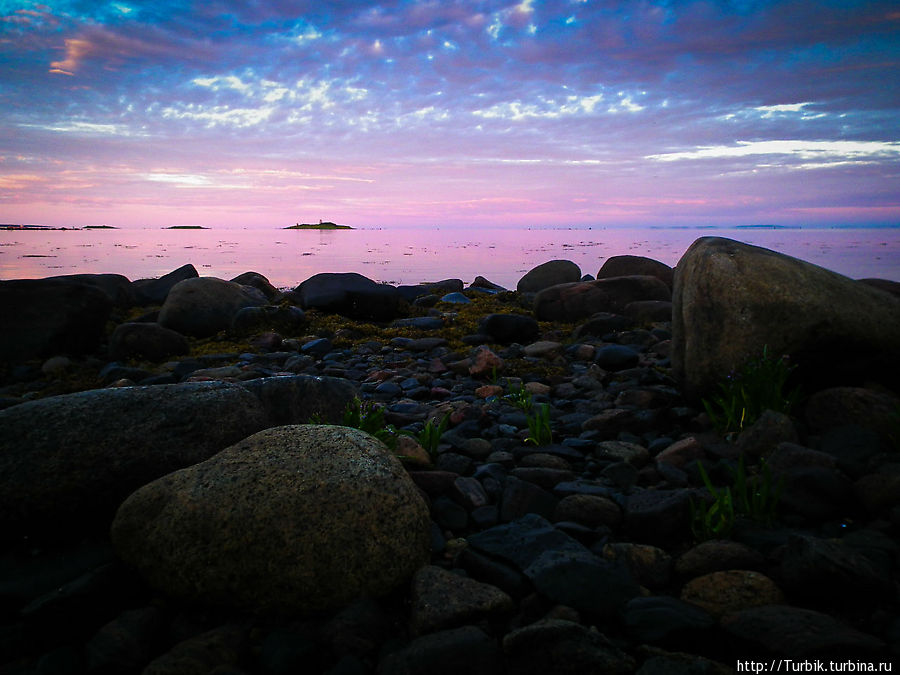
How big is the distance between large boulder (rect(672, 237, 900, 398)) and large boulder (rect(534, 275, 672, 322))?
6.28 metres

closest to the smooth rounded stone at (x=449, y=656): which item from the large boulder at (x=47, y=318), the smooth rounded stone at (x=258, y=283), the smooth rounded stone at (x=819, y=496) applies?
the smooth rounded stone at (x=819, y=496)

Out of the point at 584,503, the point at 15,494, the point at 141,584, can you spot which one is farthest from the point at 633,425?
the point at 15,494

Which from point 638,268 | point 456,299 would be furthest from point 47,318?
point 638,268

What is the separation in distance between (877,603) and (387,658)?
2.24 m

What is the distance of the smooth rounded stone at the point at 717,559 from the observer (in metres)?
2.84

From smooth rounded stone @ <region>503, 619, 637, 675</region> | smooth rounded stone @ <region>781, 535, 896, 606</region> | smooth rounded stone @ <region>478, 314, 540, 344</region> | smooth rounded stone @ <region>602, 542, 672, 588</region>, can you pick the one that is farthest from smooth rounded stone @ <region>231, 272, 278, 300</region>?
smooth rounded stone @ <region>781, 535, 896, 606</region>

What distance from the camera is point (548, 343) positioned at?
8609 mm

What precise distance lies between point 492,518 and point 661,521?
1058 mm

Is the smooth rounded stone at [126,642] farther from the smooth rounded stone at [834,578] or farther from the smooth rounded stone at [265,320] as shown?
the smooth rounded stone at [265,320]

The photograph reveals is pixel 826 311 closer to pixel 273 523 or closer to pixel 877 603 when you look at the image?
pixel 877 603

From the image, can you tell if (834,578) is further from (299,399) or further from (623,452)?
(299,399)

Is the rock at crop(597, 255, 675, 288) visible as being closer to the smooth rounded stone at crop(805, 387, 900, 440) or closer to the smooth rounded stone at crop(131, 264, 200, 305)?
the smooth rounded stone at crop(805, 387, 900, 440)

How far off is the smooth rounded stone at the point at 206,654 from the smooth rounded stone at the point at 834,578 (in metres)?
2.63

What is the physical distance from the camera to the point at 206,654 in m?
2.50
